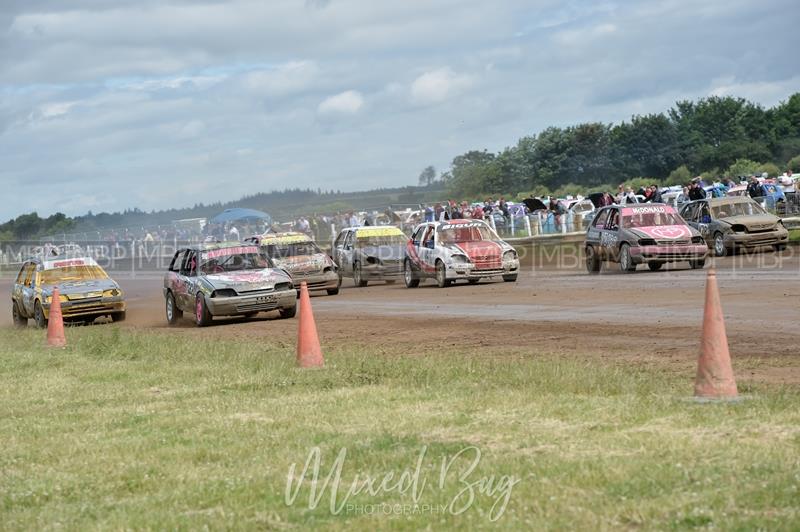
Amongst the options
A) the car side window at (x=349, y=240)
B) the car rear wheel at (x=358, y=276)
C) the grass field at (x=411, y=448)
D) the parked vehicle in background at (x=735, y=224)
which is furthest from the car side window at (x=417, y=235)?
the grass field at (x=411, y=448)

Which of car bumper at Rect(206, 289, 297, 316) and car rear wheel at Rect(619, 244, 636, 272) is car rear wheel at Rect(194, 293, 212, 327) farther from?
car rear wheel at Rect(619, 244, 636, 272)

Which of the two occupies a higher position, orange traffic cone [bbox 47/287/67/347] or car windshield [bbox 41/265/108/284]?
car windshield [bbox 41/265/108/284]

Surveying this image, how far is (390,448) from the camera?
23.8 ft

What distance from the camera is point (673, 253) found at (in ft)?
88.9

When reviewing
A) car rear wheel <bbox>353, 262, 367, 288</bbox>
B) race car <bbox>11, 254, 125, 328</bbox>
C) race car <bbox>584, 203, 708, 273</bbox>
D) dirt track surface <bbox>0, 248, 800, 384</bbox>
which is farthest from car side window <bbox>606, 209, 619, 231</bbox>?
race car <bbox>11, 254, 125, 328</bbox>

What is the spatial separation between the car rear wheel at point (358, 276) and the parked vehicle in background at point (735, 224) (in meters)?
9.19

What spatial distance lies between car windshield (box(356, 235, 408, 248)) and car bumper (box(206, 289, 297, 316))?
9910 millimetres

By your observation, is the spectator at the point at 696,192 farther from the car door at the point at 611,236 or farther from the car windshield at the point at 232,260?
the car windshield at the point at 232,260

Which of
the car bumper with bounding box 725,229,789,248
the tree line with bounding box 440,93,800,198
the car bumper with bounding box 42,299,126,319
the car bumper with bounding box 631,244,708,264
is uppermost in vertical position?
the tree line with bounding box 440,93,800,198

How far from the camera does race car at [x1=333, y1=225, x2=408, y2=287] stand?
30.9 meters

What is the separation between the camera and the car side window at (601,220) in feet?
95.4

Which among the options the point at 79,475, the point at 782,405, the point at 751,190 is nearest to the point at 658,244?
the point at 751,190

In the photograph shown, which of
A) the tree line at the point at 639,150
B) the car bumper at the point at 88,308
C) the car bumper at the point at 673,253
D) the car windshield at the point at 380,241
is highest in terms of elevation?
the tree line at the point at 639,150

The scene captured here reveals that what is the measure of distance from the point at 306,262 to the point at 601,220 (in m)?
7.39
